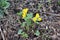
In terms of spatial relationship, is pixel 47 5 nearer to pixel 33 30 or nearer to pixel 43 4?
pixel 43 4

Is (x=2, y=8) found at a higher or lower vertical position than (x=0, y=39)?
higher

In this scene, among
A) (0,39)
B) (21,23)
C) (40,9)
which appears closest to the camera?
(0,39)

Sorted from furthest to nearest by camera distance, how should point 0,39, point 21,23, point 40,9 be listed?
point 40,9 < point 21,23 < point 0,39

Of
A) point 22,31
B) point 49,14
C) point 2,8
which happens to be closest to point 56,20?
point 49,14

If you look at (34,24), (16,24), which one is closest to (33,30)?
(34,24)

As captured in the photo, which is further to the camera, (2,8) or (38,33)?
(2,8)

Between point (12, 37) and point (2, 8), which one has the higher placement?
point (2, 8)

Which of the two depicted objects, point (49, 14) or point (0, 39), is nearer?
point (0, 39)

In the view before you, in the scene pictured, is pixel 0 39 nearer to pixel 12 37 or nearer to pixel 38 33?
pixel 12 37
